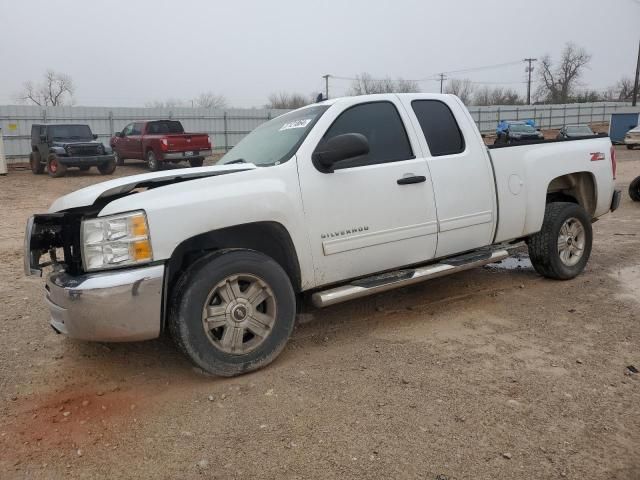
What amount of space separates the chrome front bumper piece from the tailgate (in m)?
16.4

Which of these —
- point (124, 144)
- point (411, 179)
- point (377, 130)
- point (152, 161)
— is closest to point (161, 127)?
point (152, 161)

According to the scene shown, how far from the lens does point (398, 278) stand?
4.16 m

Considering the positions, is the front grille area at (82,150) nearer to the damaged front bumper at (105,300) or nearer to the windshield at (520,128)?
the damaged front bumper at (105,300)

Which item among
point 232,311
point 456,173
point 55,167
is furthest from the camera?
point 55,167

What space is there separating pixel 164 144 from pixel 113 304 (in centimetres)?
1675

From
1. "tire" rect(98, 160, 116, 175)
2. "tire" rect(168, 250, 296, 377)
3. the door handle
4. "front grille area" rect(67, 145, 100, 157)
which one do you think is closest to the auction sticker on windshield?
the door handle

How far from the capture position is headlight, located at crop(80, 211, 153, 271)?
3.16 meters

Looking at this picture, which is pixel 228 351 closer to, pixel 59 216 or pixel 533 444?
pixel 59 216

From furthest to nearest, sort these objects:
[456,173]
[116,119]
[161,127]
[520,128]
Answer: [520,128], [116,119], [161,127], [456,173]

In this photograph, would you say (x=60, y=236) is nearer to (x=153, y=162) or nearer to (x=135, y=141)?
(x=153, y=162)

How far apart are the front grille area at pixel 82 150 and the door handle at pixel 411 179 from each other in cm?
1654

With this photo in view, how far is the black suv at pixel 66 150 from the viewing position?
1800cm

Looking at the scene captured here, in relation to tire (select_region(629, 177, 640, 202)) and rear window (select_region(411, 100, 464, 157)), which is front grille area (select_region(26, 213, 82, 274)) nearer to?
rear window (select_region(411, 100, 464, 157))

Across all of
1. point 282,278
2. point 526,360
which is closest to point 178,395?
point 282,278
